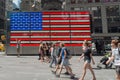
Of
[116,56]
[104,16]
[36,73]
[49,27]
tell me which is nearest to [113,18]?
[104,16]

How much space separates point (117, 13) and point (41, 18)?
49.4 meters

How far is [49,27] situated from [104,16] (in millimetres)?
48822

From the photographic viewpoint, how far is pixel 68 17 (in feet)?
120

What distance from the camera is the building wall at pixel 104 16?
8294 centimetres

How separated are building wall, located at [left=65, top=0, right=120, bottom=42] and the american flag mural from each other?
152ft

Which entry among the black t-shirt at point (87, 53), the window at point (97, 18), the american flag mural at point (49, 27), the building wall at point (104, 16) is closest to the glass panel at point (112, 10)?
the building wall at point (104, 16)

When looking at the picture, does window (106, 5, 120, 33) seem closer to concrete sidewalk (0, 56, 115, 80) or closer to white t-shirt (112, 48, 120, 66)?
concrete sidewalk (0, 56, 115, 80)

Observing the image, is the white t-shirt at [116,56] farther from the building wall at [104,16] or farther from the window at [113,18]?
the window at [113,18]

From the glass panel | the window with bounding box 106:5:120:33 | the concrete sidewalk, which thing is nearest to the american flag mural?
the concrete sidewalk

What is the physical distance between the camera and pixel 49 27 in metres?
36.4

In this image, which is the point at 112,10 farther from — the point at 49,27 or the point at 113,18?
the point at 49,27

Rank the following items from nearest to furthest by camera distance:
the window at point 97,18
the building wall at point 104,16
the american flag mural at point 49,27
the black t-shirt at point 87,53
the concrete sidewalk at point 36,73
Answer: the black t-shirt at point 87,53
the concrete sidewalk at point 36,73
the american flag mural at point 49,27
the building wall at point 104,16
the window at point 97,18

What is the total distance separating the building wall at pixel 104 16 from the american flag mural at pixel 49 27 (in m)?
46.4

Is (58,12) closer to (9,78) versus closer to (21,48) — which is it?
(21,48)
